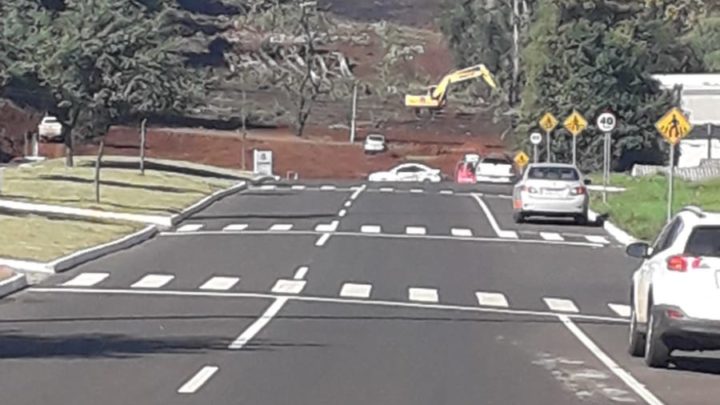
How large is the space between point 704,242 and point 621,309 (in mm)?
8688

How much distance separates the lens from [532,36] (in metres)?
85.8

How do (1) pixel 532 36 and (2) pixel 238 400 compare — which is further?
(1) pixel 532 36

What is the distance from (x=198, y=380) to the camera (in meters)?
16.0

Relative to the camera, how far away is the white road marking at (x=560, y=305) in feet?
84.2

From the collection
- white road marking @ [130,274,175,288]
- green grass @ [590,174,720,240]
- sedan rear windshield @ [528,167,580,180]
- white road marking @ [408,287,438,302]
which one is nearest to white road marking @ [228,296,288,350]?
white road marking @ [408,287,438,302]

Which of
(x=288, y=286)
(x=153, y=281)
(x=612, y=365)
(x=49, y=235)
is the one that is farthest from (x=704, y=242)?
(x=49, y=235)

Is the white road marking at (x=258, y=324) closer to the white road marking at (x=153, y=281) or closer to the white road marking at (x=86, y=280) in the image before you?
the white road marking at (x=153, y=281)

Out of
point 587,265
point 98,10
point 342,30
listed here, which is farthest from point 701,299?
point 342,30

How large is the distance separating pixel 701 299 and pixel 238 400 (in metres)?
5.10

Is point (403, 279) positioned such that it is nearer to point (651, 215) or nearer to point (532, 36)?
point (651, 215)

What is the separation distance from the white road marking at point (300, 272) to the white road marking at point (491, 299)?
11.2 ft

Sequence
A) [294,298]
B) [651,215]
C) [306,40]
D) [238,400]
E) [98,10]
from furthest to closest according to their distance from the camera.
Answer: [306,40] → [98,10] → [651,215] → [294,298] → [238,400]

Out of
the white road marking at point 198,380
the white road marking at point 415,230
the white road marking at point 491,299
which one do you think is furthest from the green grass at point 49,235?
the white road marking at point 198,380

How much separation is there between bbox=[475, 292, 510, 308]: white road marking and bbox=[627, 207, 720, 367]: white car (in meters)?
7.87
